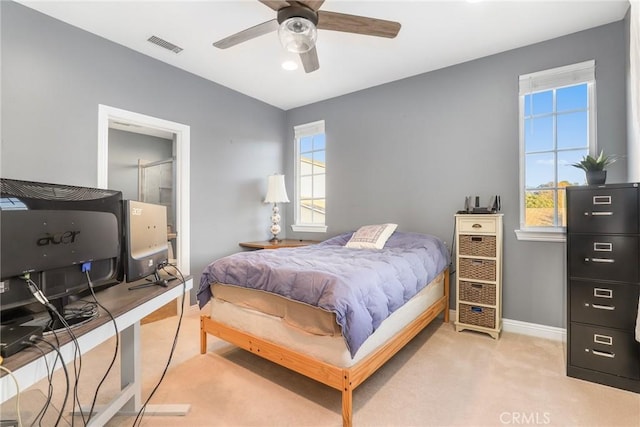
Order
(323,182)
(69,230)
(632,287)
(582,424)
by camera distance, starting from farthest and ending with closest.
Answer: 1. (323,182)
2. (632,287)
3. (582,424)
4. (69,230)

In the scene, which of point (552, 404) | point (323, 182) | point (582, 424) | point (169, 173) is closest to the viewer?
point (582, 424)

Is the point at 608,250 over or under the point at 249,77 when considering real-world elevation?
under

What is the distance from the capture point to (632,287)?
6.37ft

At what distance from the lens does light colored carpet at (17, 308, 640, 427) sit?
1702mm

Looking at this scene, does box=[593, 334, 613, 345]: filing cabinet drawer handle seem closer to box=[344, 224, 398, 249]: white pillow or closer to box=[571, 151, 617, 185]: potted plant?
box=[571, 151, 617, 185]: potted plant

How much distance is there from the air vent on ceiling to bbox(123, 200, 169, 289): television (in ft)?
6.31

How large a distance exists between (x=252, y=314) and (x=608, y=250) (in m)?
2.40

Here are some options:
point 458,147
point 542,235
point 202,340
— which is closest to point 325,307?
point 202,340

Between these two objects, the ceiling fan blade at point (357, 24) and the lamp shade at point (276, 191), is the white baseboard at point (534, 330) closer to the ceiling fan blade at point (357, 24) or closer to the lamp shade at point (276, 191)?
the ceiling fan blade at point (357, 24)

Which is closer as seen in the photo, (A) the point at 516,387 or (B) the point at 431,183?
(A) the point at 516,387

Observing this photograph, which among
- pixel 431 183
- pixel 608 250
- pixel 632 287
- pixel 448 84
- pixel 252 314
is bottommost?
pixel 252 314

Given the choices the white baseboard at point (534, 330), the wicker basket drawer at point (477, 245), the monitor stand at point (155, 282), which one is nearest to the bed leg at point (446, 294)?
the wicker basket drawer at point (477, 245)

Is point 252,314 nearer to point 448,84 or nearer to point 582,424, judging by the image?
point 582,424

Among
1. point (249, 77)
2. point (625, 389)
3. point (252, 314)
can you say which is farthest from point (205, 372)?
point (249, 77)
